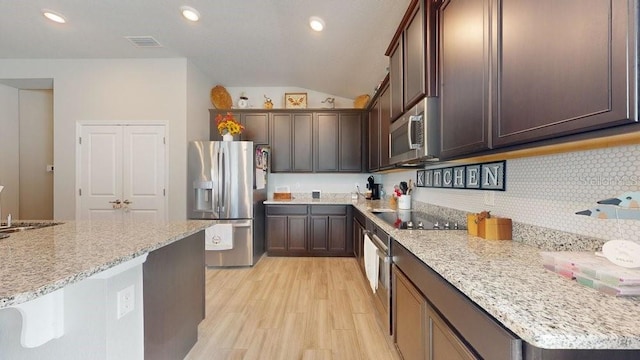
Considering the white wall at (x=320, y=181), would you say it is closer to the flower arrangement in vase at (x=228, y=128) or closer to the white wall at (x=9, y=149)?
the flower arrangement in vase at (x=228, y=128)

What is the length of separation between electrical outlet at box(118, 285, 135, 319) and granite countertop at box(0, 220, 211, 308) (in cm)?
22

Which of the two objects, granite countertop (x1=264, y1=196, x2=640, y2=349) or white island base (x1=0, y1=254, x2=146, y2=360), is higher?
granite countertop (x1=264, y1=196, x2=640, y2=349)

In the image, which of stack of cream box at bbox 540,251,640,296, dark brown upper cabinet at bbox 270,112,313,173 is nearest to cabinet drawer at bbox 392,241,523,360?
stack of cream box at bbox 540,251,640,296

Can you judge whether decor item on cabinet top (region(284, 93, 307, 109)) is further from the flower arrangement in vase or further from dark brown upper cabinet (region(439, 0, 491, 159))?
dark brown upper cabinet (region(439, 0, 491, 159))

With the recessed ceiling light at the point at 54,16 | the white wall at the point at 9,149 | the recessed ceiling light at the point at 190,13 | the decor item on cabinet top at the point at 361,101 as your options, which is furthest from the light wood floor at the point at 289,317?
the white wall at the point at 9,149

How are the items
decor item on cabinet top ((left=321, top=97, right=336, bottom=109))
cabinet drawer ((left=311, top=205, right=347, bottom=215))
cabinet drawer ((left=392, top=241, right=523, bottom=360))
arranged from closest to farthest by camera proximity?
cabinet drawer ((left=392, top=241, right=523, bottom=360))
cabinet drawer ((left=311, top=205, right=347, bottom=215))
decor item on cabinet top ((left=321, top=97, right=336, bottom=109))

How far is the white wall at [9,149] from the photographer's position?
4.16 metres

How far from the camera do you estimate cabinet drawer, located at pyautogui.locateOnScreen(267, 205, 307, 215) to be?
14.0 feet

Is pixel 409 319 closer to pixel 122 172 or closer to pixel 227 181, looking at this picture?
pixel 227 181

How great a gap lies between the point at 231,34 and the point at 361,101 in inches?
88.1

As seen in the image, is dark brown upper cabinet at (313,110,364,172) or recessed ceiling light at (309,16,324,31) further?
dark brown upper cabinet at (313,110,364,172)

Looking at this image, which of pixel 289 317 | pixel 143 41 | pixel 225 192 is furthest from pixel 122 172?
pixel 289 317

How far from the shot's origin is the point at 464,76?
137 centimetres

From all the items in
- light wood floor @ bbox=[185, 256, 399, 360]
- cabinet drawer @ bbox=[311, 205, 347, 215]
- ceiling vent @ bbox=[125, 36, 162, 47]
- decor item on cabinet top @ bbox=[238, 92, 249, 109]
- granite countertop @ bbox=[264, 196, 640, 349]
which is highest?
ceiling vent @ bbox=[125, 36, 162, 47]
